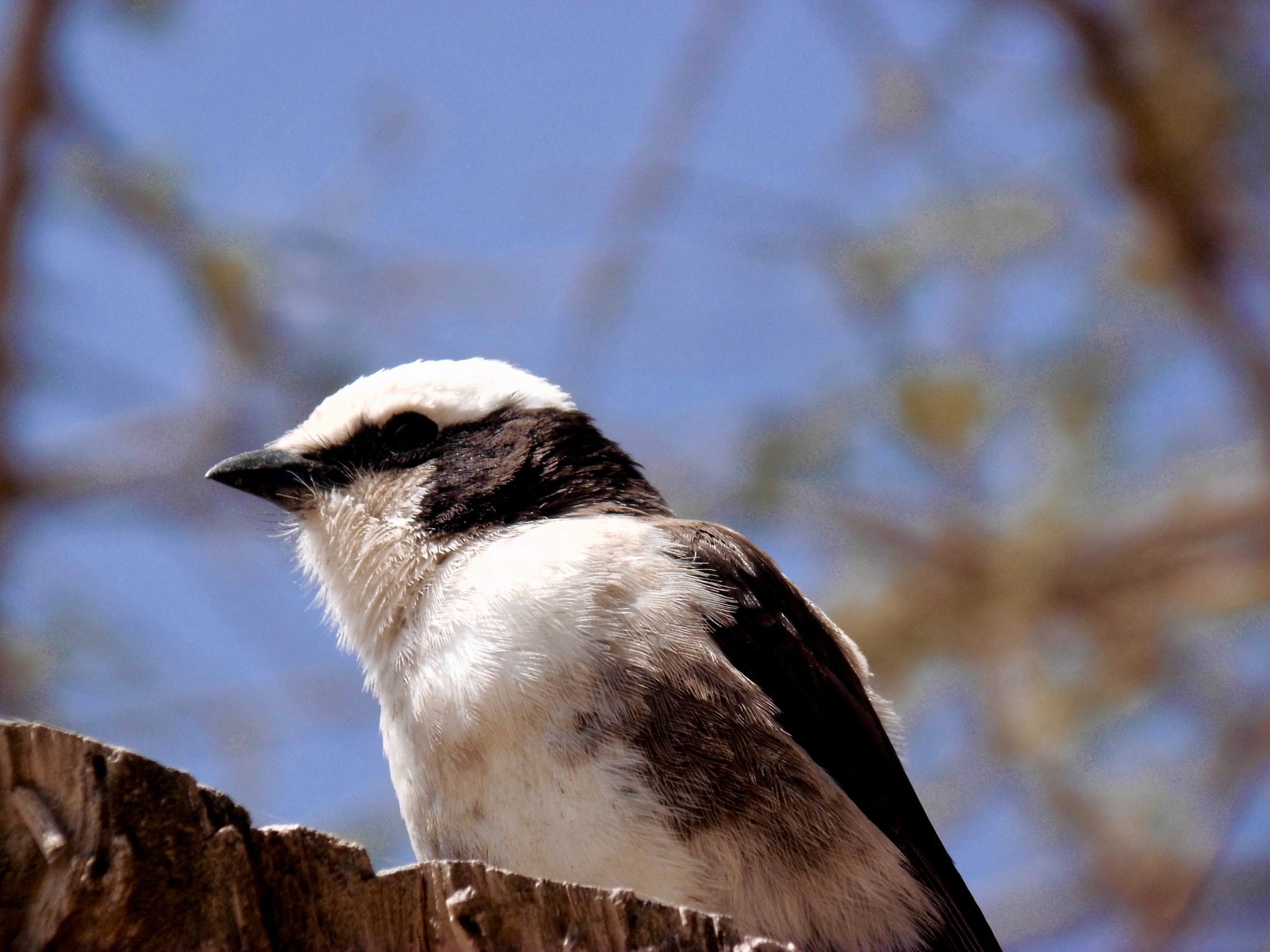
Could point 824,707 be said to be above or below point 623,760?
above

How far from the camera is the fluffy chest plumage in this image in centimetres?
308

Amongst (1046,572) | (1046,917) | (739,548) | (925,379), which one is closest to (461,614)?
(739,548)

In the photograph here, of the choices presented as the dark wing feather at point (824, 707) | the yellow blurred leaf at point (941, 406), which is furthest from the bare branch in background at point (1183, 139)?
the dark wing feather at point (824, 707)

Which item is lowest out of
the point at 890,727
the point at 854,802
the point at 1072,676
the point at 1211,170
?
the point at 854,802

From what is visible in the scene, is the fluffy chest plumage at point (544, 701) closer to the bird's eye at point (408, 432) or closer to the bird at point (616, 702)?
the bird at point (616, 702)

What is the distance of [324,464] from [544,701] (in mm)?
1425

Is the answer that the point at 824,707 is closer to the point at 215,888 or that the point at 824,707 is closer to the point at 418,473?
the point at 418,473

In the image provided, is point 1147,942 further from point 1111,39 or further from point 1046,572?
point 1111,39

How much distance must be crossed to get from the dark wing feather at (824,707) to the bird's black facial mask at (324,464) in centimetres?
88

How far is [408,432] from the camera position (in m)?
4.36

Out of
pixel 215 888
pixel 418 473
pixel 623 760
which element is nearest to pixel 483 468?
pixel 418 473

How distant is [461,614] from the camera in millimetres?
3523

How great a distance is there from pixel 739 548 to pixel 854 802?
0.73m

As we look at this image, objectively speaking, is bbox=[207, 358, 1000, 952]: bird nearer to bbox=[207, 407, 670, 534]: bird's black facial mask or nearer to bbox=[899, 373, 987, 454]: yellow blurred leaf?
bbox=[207, 407, 670, 534]: bird's black facial mask
